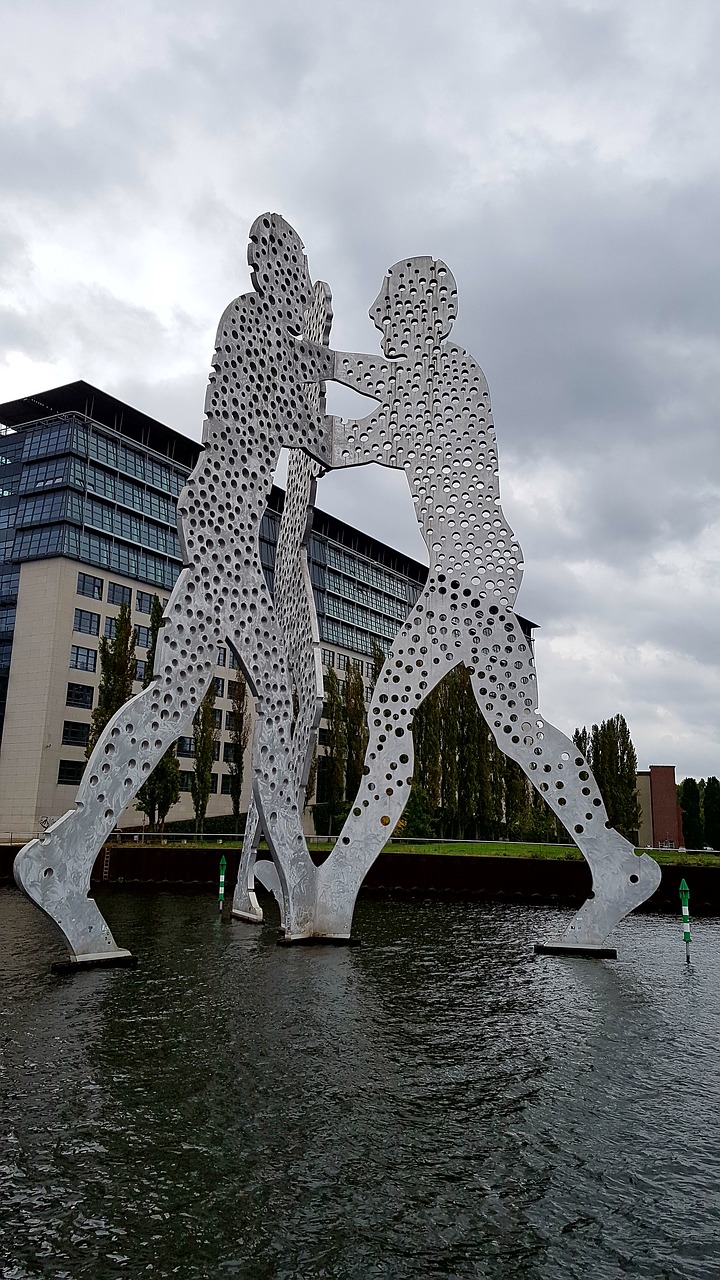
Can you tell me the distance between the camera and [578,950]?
537 inches

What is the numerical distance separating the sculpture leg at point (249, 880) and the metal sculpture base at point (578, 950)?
18.0 ft

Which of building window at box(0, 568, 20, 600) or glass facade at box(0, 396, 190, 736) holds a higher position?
glass facade at box(0, 396, 190, 736)

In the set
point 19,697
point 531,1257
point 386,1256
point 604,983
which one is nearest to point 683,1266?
point 531,1257

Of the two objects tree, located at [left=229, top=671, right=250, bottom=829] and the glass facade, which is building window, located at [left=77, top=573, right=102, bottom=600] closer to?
the glass facade

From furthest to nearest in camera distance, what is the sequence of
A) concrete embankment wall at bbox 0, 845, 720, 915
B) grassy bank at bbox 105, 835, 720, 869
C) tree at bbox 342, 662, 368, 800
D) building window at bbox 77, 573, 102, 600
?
tree at bbox 342, 662, 368, 800, building window at bbox 77, 573, 102, 600, grassy bank at bbox 105, 835, 720, 869, concrete embankment wall at bbox 0, 845, 720, 915

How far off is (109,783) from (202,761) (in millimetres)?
29295

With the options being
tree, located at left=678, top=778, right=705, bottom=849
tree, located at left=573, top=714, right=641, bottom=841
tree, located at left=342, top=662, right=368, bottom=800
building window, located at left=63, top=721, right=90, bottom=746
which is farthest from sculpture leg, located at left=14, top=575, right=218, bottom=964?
tree, located at left=678, top=778, right=705, bottom=849

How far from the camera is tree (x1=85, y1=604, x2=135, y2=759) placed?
115 feet

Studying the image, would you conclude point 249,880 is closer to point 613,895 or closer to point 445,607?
point 445,607

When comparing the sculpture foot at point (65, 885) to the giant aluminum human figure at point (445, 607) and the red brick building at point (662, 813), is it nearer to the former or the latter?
the giant aluminum human figure at point (445, 607)

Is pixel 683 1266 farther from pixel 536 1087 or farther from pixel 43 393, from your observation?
pixel 43 393

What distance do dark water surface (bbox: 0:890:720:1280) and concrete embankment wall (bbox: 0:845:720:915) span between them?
401 inches

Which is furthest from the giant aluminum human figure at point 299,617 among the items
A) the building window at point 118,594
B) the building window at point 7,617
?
the building window at point 7,617

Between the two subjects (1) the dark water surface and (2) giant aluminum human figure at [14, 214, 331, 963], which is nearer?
(1) the dark water surface
